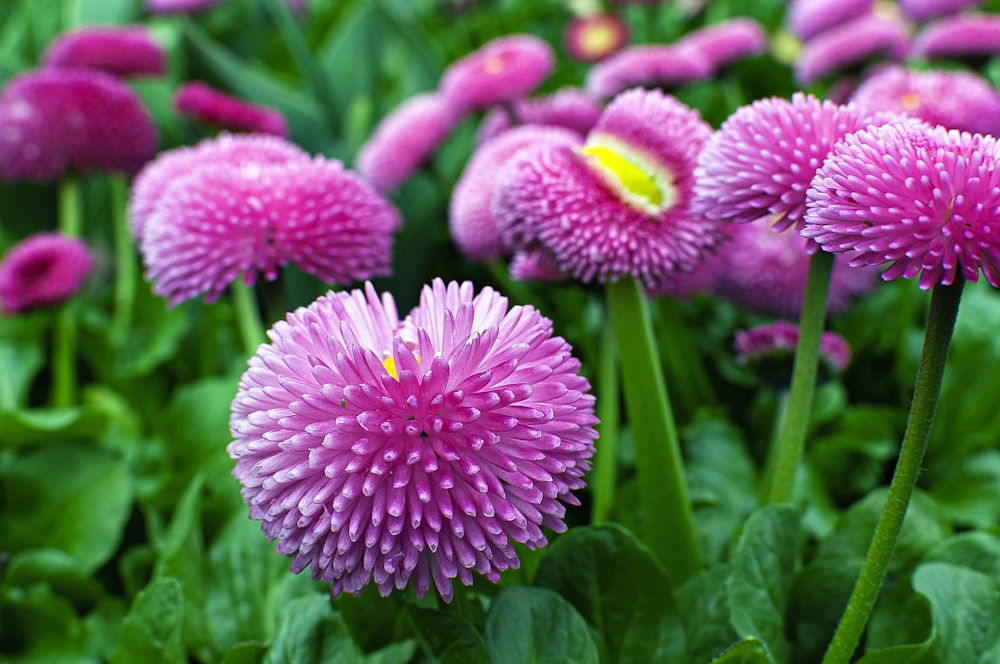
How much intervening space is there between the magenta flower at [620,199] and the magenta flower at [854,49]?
78 cm

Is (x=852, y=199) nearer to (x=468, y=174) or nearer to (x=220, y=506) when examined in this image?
(x=468, y=174)

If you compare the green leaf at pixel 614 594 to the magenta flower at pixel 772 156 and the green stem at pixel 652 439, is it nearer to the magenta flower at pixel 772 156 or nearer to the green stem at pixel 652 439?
the green stem at pixel 652 439

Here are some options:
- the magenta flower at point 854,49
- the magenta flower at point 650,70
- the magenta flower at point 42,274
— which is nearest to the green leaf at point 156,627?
the magenta flower at point 42,274

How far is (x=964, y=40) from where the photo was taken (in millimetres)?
1278

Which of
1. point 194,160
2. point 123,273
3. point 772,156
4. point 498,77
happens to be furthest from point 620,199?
point 123,273

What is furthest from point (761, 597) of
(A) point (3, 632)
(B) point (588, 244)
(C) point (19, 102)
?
(C) point (19, 102)

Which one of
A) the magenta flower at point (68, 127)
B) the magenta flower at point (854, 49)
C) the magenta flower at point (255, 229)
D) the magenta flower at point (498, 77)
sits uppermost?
the magenta flower at point (854, 49)

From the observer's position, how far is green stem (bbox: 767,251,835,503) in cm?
59

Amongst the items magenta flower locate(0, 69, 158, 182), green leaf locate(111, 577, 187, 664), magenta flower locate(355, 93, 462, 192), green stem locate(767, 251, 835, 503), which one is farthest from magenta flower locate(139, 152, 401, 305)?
magenta flower locate(0, 69, 158, 182)

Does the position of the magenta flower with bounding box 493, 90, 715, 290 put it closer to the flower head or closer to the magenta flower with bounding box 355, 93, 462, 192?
the magenta flower with bounding box 355, 93, 462, 192

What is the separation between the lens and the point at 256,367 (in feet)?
1.52

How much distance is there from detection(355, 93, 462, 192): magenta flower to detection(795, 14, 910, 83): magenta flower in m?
0.57

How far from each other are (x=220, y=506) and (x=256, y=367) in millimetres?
488

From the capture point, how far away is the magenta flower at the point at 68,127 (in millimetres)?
1185
